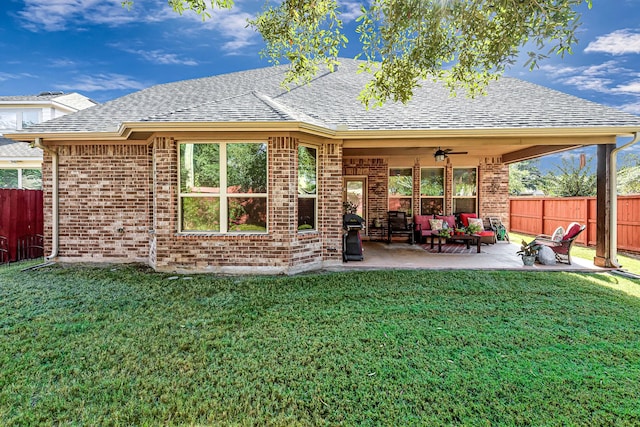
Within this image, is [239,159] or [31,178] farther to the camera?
[31,178]

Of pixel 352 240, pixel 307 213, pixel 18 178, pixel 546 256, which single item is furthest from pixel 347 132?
pixel 18 178

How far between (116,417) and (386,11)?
206 inches

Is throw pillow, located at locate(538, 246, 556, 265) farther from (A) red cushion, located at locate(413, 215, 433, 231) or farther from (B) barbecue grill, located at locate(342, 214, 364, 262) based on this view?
(B) barbecue grill, located at locate(342, 214, 364, 262)

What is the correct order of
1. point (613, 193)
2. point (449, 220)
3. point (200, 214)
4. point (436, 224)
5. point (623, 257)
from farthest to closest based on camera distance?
point (449, 220)
point (436, 224)
point (623, 257)
point (613, 193)
point (200, 214)

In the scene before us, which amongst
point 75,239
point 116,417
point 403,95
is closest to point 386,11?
point 403,95

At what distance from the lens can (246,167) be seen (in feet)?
20.8

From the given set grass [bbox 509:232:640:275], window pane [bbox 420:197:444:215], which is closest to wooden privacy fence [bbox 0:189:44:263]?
window pane [bbox 420:197:444:215]

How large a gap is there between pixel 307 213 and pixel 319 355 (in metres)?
4.00

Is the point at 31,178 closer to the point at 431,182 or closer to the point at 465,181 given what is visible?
the point at 431,182

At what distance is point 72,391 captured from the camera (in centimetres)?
254

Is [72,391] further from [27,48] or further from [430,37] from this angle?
[27,48]

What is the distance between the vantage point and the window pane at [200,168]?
6328 millimetres

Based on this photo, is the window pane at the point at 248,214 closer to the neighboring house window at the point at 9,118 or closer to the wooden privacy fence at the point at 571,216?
the wooden privacy fence at the point at 571,216

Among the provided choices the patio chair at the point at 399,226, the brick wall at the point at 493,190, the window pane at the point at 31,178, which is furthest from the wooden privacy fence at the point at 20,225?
the brick wall at the point at 493,190
